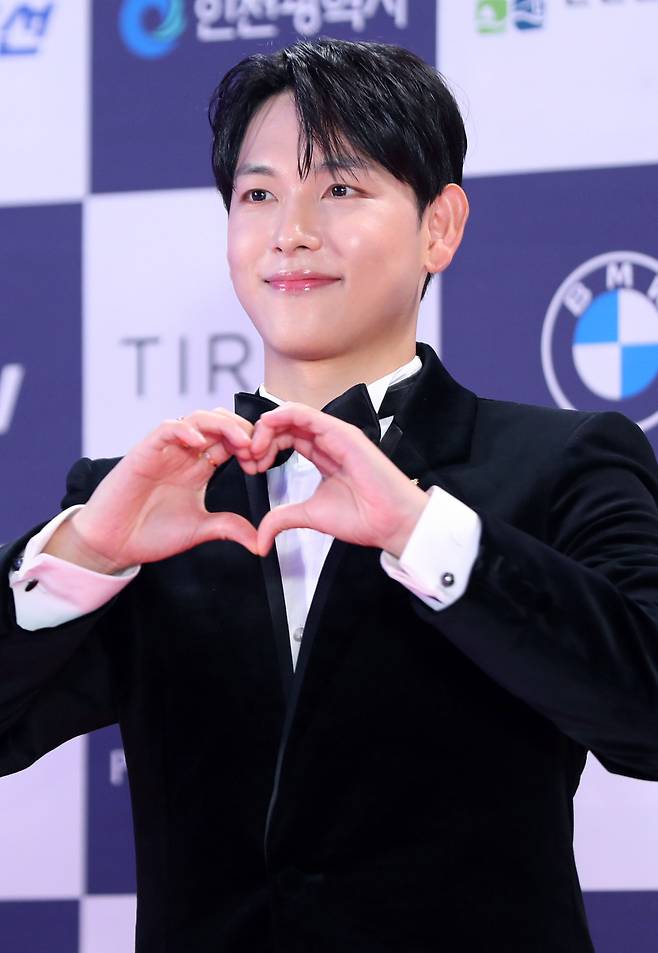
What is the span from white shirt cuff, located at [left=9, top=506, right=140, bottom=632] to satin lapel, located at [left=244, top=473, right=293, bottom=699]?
0.17 m

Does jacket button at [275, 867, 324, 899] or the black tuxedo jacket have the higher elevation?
the black tuxedo jacket

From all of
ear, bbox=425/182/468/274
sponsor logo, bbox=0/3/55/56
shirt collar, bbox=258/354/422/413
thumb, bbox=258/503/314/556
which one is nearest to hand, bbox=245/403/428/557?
thumb, bbox=258/503/314/556

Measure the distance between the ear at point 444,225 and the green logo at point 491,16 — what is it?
0.59 m

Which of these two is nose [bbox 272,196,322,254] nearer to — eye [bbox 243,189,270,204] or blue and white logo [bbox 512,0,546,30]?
eye [bbox 243,189,270,204]

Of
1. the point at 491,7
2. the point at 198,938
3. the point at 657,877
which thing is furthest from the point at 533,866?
the point at 491,7

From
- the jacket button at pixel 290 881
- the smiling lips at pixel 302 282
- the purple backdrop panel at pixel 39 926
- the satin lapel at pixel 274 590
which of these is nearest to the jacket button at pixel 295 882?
the jacket button at pixel 290 881

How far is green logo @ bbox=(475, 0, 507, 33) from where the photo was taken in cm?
215

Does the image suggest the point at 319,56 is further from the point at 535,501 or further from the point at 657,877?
the point at 657,877

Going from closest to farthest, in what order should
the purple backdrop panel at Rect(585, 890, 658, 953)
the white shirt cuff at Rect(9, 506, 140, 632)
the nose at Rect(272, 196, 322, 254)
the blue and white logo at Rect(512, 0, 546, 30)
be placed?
the white shirt cuff at Rect(9, 506, 140, 632), the nose at Rect(272, 196, 322, 254), the purple backdrop panel at Rect(585, 890, 658, 953), the blue and white logo at Rect(512, 0, 546, 30)

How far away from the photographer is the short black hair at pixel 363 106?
154 cm

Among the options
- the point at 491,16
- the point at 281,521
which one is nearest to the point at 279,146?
the point at 281,521

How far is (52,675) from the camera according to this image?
4.59 ft

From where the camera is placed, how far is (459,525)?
46.3 inches

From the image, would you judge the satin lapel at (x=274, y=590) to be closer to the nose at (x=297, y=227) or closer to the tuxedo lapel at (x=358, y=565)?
the tuxedo lapel at (x=358, y=565)
